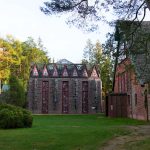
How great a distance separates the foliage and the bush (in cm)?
4166

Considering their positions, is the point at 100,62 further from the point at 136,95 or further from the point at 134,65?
the point at 134,65

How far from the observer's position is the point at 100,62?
244ft

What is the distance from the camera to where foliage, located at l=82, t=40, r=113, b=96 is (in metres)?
69.2

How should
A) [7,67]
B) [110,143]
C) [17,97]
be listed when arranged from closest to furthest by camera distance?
[110,143], [17,97], [7,67]

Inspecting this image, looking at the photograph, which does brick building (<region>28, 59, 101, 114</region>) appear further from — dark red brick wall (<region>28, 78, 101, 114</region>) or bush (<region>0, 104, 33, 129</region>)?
bush (<region>0, 104, 33, 129</region>)

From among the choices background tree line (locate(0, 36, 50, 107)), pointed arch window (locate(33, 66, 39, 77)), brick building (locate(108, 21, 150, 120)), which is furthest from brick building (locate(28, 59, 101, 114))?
brick building (locate(108, 21, 150, 120))

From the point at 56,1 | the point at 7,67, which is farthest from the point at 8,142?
the point at 7,67

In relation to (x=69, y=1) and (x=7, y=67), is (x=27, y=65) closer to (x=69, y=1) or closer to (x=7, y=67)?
(x=7, y=67)

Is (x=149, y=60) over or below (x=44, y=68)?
below

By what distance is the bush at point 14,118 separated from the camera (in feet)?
71.6

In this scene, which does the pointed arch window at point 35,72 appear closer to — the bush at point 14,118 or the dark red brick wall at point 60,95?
the dark red brick wall at point 60,95

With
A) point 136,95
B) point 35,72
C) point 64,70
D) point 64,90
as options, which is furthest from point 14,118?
point 64,70

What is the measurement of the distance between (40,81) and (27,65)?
22.5 m

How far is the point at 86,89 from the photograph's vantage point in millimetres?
60594
